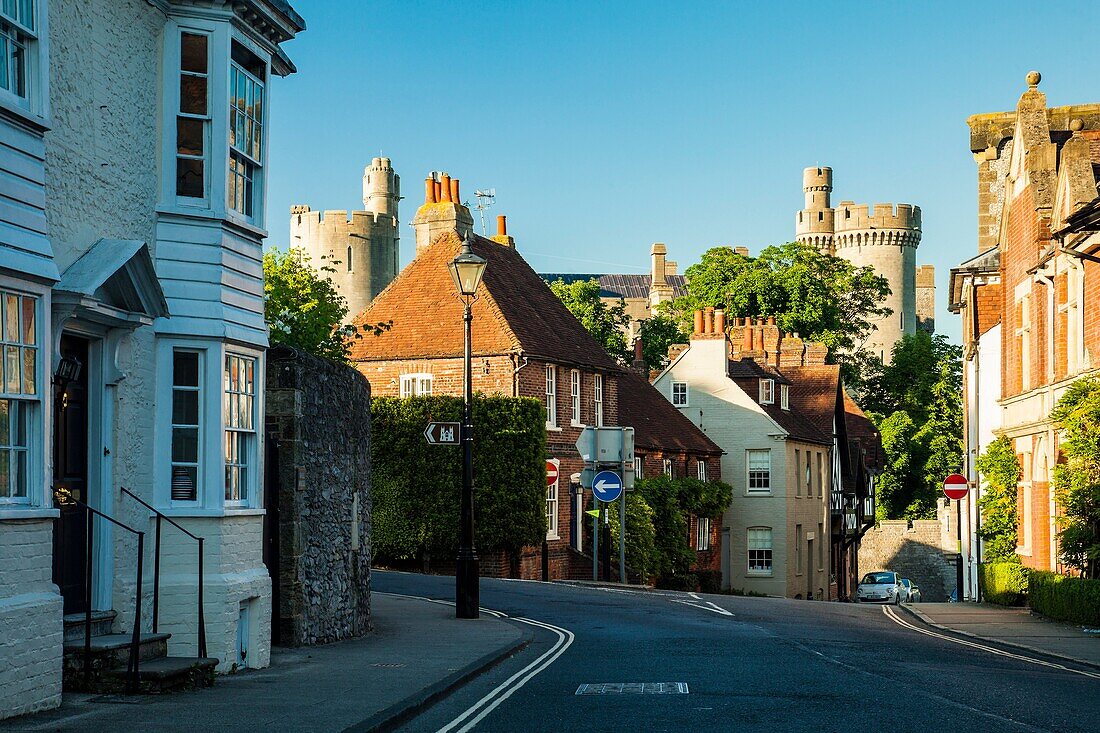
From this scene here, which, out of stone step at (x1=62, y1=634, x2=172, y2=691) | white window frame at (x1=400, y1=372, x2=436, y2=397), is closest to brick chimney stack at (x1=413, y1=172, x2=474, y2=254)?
white window frame at (x1=400, y1=372, x2=436, y2=397)

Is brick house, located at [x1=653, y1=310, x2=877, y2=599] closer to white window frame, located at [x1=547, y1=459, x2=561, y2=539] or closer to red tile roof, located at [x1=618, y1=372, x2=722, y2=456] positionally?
red tile roof, located at [x1=618, y1=372, x2=722, y2=456]

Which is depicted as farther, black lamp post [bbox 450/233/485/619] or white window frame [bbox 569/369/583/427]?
white window frame [bbox 569/369/583/427]

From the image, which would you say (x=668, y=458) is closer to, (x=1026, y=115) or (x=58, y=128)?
(x=1026, y=115)

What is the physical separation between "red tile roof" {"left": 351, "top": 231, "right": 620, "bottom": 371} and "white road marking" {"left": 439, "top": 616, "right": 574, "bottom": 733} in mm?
19921

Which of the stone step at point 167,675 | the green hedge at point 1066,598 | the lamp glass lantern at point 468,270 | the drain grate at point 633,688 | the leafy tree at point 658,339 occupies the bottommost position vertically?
the green hedge at point 1066,598

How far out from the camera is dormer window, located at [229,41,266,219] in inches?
567

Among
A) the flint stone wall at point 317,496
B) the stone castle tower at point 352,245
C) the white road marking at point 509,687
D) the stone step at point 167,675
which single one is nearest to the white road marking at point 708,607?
the white road marking at point 509,687

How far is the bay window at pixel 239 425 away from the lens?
14.3m

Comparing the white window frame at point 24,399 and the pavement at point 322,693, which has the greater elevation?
the white window frame at point 24,399

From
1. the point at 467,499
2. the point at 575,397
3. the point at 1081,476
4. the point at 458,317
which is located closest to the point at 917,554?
the point at 575,397

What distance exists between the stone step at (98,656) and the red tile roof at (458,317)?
2651 centimetres

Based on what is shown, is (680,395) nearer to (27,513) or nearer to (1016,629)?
(1016,629)

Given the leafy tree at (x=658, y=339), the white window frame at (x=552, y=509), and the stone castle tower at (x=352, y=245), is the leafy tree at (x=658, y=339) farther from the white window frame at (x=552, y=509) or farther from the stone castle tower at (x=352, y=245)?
the stone castle tower at (x=352, y=245)

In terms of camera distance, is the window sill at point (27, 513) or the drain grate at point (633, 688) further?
the drain grate at point (633, 688)
